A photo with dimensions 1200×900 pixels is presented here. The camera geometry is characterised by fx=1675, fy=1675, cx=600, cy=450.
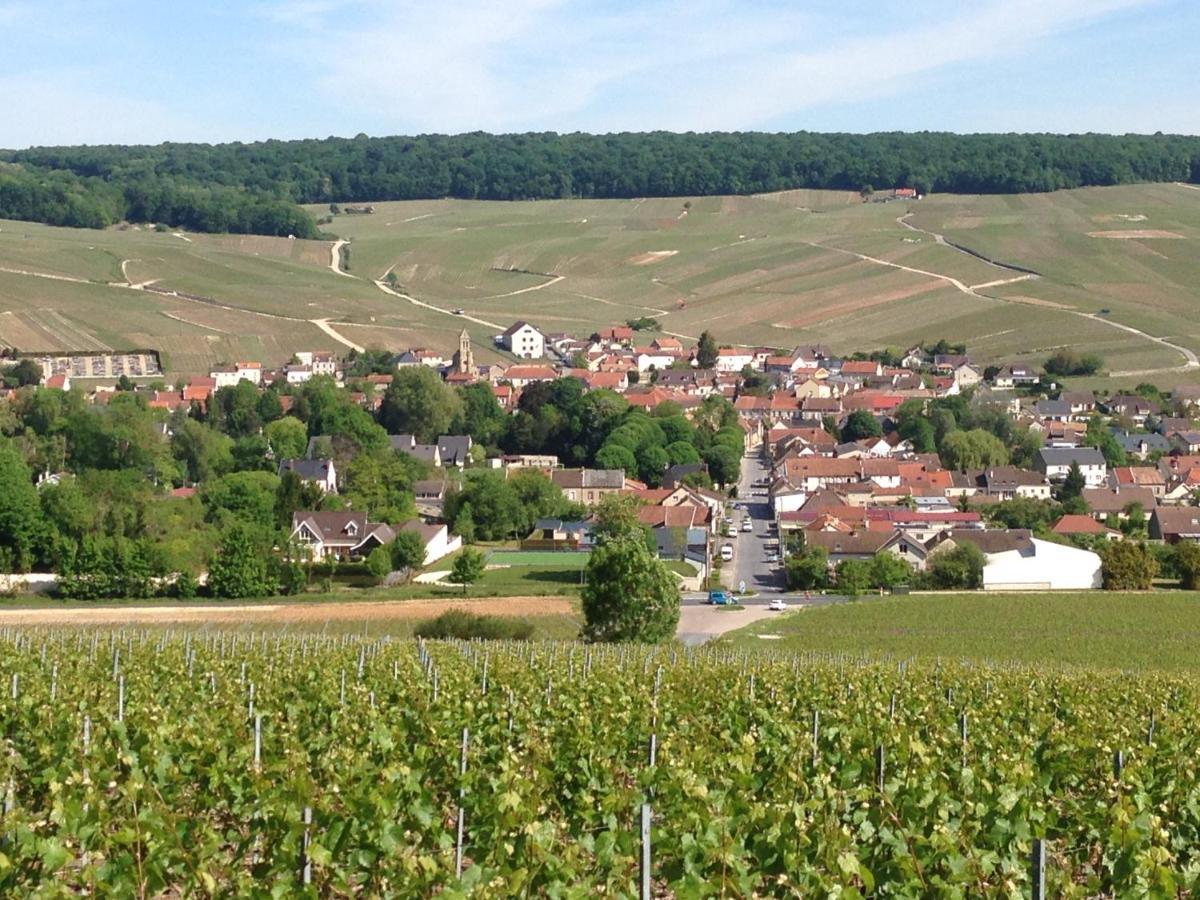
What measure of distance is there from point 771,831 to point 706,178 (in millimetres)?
173476

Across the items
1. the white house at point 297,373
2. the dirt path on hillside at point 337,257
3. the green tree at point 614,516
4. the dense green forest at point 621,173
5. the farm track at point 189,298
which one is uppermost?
the dense green forest at point 621,173

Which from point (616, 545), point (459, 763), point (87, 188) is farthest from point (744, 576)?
point (87, 188)

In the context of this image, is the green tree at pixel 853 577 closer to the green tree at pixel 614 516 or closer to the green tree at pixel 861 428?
the green tree at pixel 614 516

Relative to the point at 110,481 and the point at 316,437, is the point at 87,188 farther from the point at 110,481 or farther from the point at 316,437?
the point at 110,481

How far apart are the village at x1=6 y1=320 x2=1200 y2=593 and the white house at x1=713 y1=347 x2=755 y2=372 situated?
6.0 inches

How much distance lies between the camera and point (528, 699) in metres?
17.4

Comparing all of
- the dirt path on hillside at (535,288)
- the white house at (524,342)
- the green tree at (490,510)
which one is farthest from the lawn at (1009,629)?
the dirt path on hillside at (535,288)

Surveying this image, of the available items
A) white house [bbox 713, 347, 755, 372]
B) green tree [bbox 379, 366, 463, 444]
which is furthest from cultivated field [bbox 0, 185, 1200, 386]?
green tree [bbox 379, 366, 463, 444]

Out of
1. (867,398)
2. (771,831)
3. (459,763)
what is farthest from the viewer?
(867,398)

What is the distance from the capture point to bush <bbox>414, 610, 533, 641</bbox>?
115ft

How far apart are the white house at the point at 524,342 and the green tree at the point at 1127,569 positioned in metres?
63.2

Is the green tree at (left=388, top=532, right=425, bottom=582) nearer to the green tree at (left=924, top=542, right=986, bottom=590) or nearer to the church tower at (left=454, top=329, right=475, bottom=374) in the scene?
the green tree at (left=924, top=542, right=986, bottom=590)

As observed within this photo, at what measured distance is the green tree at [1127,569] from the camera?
158ft

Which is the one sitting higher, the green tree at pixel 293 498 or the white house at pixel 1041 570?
the green tree at pixel 293 498
